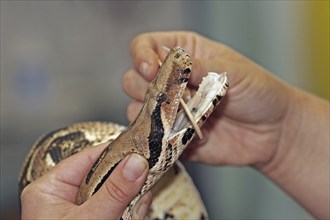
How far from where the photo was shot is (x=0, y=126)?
258 centimetres

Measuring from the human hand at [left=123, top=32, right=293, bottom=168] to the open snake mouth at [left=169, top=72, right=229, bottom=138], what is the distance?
219mm

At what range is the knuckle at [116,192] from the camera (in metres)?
0.98

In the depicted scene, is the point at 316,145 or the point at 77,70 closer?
the point at 316,145

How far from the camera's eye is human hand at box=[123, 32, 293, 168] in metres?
1.41

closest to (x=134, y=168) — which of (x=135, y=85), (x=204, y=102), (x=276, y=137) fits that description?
(x=204, y=102)

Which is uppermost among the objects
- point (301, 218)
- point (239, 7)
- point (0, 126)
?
point (239, 7)

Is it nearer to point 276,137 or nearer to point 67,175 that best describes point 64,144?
point 67,175

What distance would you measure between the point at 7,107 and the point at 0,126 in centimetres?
9

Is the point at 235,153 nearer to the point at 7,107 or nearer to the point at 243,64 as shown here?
the point at 243,64

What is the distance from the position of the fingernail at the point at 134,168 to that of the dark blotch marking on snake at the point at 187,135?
0.09 metres

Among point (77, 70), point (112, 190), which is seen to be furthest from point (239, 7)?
point (112, 190)

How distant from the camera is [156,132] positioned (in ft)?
3.35

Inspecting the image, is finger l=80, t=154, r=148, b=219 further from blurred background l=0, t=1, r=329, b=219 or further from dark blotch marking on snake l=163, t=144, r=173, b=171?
blurred background l=0, t=1, r=329, b=219

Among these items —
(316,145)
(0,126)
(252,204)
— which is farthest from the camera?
(252,204)
